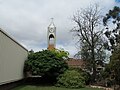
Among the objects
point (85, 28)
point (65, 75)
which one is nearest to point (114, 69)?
point (65, 75)

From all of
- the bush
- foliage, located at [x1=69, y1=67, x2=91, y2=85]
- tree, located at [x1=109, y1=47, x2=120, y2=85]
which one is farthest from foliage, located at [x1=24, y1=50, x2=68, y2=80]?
tree, located at [x1=109, y1=47, x2=120, y2=85]

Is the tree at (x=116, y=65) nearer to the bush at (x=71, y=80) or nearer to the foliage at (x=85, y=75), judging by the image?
the bush at (x=71, y=80)

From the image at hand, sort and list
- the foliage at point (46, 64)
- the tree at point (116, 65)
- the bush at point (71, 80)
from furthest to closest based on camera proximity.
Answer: the foliage at point (46, 64) → the bush at point (71, 80) → the tree at point (116, 65)

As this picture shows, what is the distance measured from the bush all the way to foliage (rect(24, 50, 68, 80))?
900 mm

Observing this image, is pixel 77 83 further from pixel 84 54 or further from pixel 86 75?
pixel 84 54

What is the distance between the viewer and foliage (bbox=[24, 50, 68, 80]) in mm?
28359

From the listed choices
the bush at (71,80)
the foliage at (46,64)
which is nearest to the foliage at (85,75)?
the bush at (71,80)

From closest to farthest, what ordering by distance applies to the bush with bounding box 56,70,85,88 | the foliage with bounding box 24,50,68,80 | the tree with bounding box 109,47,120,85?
1. the tree with bounding box 109,47,120,85
2. the bush with bounding box 56,70,85,88
3. the foliage with bounding box 24,50,68,80

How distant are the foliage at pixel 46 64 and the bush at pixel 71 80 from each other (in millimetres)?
900

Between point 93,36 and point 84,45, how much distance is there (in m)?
1.59

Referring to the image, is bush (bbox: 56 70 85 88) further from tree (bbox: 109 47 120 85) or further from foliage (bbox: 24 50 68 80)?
tree (bbox: 109 47 120 85)

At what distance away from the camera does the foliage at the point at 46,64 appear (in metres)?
28.4

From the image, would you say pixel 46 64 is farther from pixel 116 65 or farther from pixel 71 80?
pixel 116 65

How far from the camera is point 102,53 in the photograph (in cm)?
3419
